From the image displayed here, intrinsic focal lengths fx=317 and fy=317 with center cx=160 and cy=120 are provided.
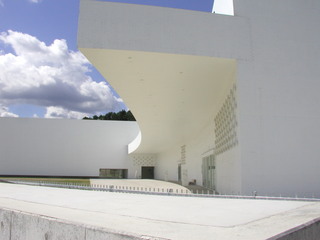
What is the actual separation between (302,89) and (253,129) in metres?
1.86

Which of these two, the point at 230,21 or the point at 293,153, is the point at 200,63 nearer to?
the point at 230,21

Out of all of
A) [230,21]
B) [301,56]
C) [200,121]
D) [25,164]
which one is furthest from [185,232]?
[25,164]

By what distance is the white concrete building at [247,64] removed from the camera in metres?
8.03

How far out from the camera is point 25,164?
25000 millimetres

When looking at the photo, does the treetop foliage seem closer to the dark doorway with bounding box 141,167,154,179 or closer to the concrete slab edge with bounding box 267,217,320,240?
the dark doorway with bounding box 141,167,154,179

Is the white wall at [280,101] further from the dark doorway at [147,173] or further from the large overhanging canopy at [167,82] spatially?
the dark doorway at [147,173]

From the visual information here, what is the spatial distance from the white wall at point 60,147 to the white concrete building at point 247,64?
55.1 ft

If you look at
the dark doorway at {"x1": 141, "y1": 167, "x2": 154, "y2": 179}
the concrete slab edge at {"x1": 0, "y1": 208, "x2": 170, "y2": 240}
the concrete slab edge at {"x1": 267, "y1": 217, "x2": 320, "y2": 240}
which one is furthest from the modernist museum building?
the dark doorway at {"x1": 141, "y1": 167, "x2": 154, "y2": 179}

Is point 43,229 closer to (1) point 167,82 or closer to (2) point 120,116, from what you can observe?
(1) point 167,82

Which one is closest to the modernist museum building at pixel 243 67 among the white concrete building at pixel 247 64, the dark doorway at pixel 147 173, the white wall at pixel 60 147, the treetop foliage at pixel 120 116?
the white concrete building at pixel 247 64

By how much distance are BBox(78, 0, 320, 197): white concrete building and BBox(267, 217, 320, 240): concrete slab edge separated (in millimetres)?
5835

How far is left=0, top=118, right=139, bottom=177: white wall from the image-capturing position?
82.3 feet

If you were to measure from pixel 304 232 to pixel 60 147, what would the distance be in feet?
81.9

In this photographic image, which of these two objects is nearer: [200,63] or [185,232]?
[185,232]
